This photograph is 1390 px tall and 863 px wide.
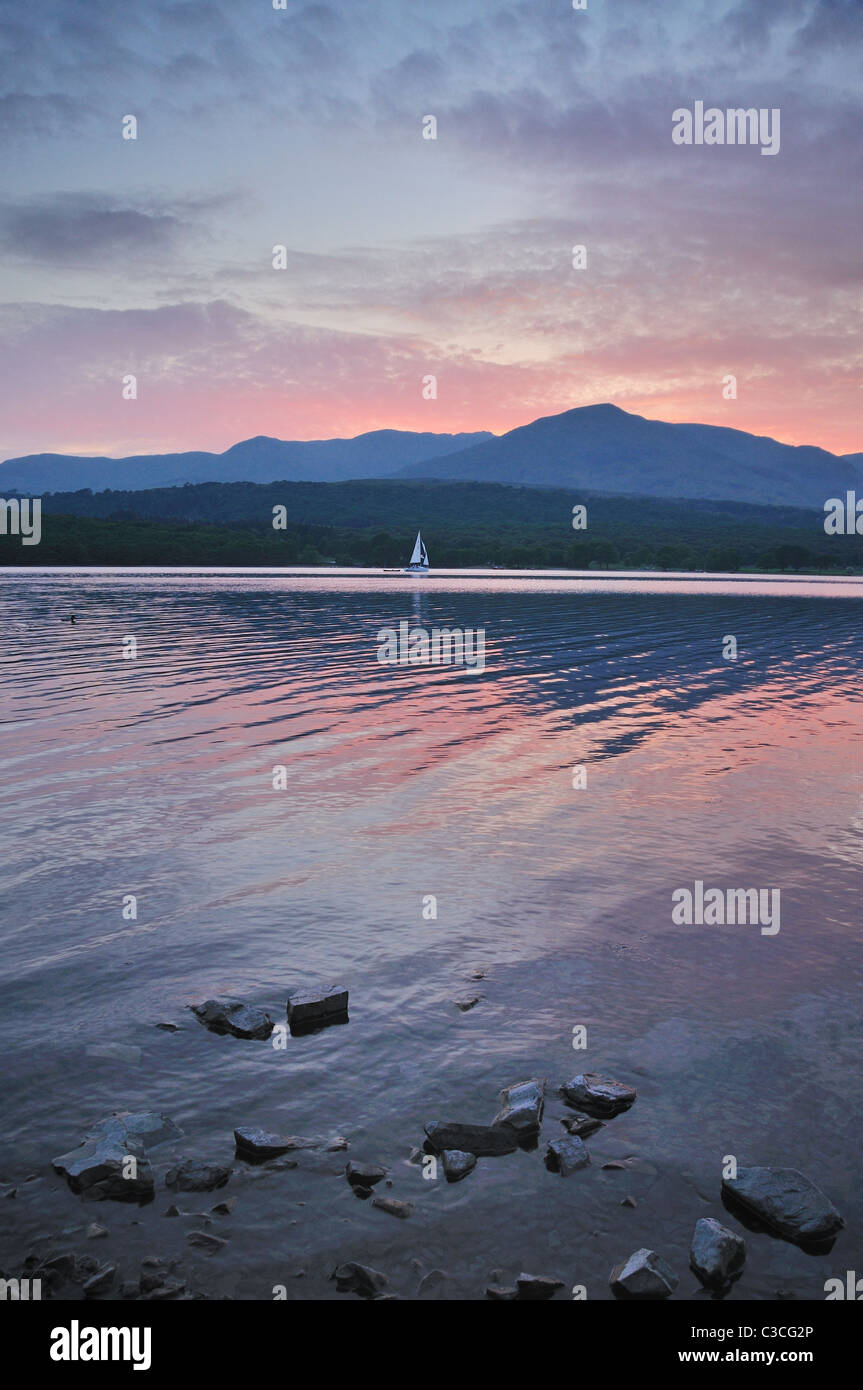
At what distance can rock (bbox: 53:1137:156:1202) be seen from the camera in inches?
322

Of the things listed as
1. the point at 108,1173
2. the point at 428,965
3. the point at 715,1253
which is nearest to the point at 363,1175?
the point at 108,1173

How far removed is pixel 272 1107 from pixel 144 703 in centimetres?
2793

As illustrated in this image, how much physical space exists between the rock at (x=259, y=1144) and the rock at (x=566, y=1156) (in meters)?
2.41

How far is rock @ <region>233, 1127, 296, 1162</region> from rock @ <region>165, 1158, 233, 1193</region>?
261mm

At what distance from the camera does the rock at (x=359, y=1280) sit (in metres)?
7.19

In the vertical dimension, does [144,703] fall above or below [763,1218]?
above

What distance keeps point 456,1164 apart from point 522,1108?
919 millimetres

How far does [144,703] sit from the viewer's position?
35594 millimetres

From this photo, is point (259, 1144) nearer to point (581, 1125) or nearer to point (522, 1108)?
point (522, 1108)

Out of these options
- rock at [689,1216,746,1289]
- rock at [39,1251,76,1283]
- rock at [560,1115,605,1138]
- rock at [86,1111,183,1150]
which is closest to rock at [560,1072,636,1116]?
rock at [560,1115,605,1138]

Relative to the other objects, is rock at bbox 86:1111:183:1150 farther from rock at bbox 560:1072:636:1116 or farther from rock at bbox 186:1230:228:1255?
rock at bbox 560:1072:636:1116

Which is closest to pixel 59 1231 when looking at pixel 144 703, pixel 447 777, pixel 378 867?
pixel 378 867

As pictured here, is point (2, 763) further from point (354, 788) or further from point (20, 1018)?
point (20, 1018)

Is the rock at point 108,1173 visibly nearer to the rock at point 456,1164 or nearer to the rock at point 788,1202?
the rock at point 456,1164
